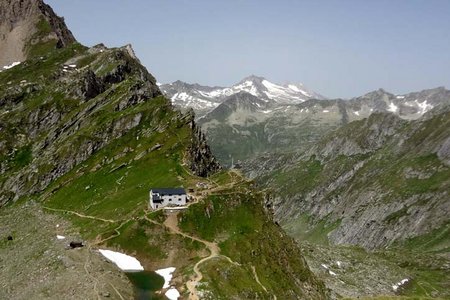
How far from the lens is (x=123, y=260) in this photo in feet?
342

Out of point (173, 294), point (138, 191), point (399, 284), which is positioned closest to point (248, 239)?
point (173, 294)

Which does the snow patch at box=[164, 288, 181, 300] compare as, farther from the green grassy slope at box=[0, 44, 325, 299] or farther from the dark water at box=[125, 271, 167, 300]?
the green grassy slope at box=[0, 44, 325, 299]

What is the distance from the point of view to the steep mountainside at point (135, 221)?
91625 millimetres

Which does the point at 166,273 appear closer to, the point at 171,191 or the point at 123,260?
the point at 123,260

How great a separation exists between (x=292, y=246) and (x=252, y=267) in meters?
24.0

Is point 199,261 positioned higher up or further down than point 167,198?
further down

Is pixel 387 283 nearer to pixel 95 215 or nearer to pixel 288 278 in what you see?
pixel 288 278

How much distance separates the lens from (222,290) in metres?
89.8

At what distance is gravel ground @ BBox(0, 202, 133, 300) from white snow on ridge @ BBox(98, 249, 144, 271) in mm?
3290

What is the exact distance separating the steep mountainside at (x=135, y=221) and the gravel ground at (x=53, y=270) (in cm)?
28

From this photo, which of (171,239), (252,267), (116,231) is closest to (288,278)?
(252,267)

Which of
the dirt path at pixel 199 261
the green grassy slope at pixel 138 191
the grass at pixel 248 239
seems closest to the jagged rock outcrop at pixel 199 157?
the green grassy slope at pixel 138 191

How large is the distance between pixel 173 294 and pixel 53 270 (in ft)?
74.3

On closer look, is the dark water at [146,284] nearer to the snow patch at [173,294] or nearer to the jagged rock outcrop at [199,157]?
the snow patch at [173,294]
